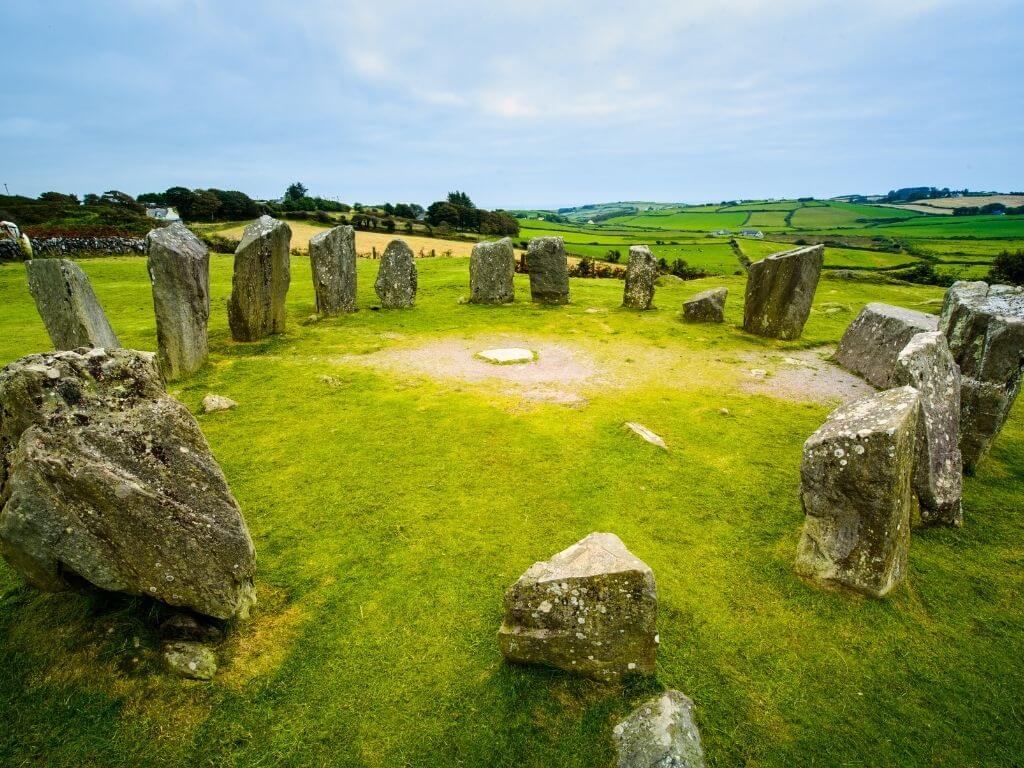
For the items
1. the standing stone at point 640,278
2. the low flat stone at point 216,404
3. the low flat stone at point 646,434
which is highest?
the standing stone at point 640,278

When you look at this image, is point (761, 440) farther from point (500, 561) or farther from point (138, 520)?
point (138, 520)

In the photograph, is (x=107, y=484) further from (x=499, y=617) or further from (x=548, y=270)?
(x=548, y=270)

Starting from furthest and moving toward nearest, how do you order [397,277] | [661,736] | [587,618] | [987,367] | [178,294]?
[397,277] < [178,294] < [987,367] < [587,618] < [661,736]

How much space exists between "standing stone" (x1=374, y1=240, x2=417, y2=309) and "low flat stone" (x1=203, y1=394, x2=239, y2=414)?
8.89 m

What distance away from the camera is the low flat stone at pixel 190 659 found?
3.93m

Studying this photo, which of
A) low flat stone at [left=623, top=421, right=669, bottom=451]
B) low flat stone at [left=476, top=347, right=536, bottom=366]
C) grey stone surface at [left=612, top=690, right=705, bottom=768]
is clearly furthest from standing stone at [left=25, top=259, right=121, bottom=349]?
grey stone surface at [left=612, top=690, right=705, bottom=768]

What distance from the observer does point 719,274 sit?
30828mm

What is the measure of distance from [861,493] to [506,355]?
28.7ft

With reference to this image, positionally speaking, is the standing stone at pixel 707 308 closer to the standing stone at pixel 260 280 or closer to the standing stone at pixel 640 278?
the standing stone at pixel 640 278

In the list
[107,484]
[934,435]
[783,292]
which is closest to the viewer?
[107,484]

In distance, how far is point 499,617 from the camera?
472cm

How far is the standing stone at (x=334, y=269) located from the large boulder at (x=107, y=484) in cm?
1166

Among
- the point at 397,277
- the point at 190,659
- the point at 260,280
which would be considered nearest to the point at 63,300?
the point at 260,280

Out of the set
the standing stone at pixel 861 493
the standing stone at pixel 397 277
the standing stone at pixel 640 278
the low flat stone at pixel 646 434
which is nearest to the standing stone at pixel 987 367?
the standing stone at pixel 861 493
